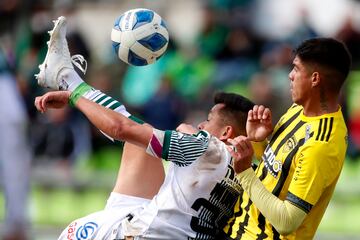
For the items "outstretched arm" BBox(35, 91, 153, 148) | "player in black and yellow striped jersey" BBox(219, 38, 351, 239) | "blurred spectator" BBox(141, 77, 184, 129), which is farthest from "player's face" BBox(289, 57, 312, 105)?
"blurred spectator" BBox(141, 77, 184, 129)

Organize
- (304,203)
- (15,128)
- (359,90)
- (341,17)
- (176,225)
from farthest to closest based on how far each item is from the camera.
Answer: (341,17) < (359,90) < (15,128) < (176,225) < (304,203)

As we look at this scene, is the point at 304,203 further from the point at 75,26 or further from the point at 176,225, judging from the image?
the point at 75,26

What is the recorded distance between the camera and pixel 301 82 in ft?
21.6

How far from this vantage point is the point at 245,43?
1564cm

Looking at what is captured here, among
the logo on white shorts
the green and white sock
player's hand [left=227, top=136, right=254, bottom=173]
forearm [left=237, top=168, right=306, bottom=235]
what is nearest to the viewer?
forearm [left=237, top=168, right=306, bottom=235]

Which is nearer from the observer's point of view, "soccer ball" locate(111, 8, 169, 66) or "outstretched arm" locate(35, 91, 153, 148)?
"outstretched arm" locate(35, 91, 153, 148)

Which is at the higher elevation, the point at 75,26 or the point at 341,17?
the point at 341,17

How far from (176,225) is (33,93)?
383 inches

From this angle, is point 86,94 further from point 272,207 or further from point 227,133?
point 272,207

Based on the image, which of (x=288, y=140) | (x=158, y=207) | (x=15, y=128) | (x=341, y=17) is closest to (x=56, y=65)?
(x=158, y=207)

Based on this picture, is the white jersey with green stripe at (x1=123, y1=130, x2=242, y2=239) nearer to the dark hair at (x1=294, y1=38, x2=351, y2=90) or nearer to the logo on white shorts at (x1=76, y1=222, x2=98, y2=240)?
the logo on white shorts at (x1=76, y1=222, x2=98, y2=240)

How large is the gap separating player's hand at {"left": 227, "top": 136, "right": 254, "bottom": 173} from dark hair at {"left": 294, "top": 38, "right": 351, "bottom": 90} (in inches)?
24.7

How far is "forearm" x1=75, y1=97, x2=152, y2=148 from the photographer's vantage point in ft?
21.0

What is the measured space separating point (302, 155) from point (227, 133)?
81 cm
